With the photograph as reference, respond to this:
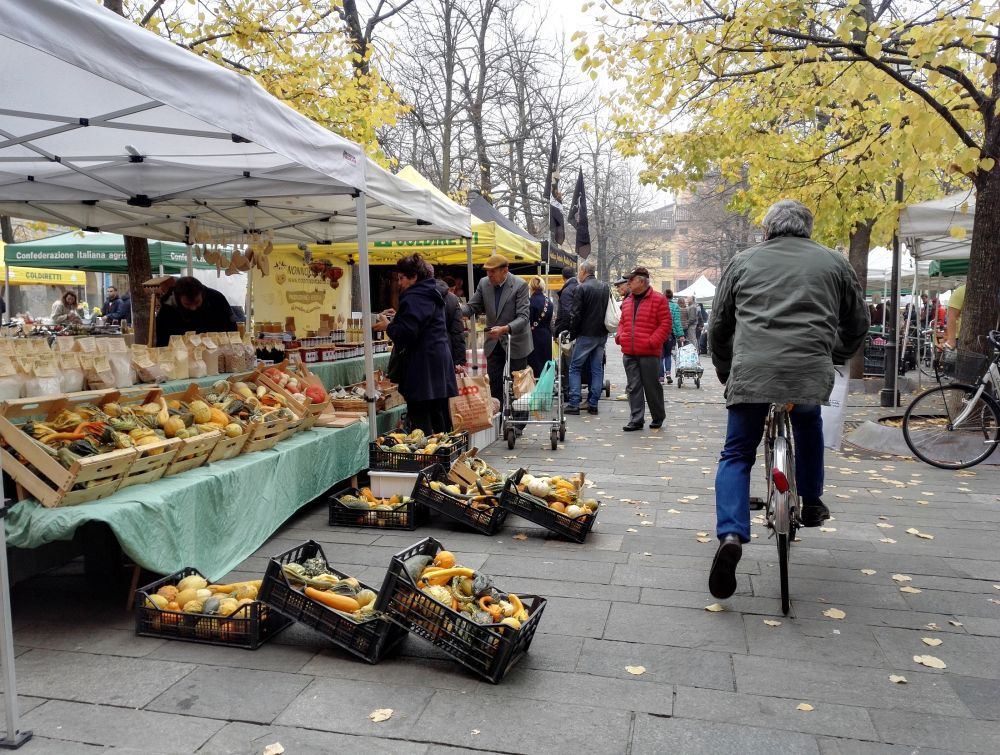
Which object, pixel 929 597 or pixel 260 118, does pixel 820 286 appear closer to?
pixel 929 597

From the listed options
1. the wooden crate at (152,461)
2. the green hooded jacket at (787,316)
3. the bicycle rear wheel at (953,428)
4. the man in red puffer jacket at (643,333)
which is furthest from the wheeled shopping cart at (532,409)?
the wooden crate at (152,461)

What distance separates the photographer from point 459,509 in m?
5.58

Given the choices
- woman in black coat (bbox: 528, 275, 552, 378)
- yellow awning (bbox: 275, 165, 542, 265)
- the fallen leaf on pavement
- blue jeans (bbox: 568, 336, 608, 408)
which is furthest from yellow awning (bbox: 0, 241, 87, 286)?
the fallen leaf on pavement

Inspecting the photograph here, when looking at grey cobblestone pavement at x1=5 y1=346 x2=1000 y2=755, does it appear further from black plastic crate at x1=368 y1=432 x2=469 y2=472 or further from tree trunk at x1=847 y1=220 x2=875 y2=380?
tree trunk at x1=847 y1=220 x2=875 y2=380

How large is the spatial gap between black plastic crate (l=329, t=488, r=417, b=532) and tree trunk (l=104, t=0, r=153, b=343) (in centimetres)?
416

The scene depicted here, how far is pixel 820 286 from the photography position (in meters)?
4.14

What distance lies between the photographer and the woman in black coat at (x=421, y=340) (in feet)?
22.7

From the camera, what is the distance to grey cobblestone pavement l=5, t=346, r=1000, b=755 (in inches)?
116

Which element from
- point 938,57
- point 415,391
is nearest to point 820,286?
point 415,391

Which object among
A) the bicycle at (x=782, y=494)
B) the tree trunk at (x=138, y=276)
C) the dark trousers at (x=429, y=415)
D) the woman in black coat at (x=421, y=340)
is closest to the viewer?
the bicycle at (x=782, y=494)

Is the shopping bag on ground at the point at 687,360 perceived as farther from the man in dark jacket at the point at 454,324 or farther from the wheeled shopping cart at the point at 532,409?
the man in dark jacket at the point at 454,324

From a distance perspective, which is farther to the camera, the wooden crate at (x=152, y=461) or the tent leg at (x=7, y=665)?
the wooden crate at (x=152, y=461)

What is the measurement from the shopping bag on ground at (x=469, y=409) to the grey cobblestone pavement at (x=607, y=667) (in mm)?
2070

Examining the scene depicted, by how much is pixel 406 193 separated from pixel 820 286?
4.24 m
